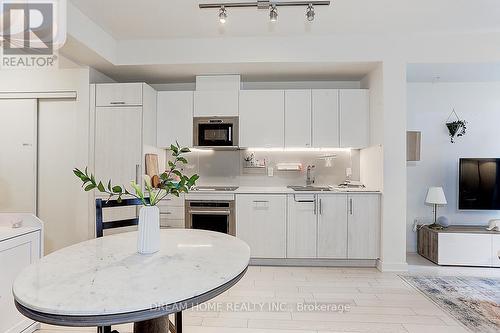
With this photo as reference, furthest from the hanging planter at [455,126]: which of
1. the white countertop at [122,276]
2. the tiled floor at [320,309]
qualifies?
the white countertop at [122,276]

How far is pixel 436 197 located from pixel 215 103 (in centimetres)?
317

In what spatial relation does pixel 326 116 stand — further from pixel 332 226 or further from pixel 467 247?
pixel 467 247

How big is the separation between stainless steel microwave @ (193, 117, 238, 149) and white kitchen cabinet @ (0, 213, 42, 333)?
81.8 inches

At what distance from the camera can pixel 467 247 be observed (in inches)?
145

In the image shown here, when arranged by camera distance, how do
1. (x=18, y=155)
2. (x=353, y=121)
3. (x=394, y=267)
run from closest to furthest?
(x=394, y=267) → (x=18, y=155) → (x=353, y=121)

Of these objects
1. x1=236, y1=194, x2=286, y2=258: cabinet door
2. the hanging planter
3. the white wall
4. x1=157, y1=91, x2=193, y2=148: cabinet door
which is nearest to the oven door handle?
x1=236, y1=194, x2=286, y2=258: cabinet door

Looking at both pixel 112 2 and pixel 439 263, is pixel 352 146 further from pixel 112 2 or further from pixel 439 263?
pixel 112 2

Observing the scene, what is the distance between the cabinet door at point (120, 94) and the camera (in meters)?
3.63

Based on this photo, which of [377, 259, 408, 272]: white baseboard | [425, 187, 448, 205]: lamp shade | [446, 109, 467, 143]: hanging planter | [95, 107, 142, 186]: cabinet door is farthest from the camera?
[446, 109, 467, 143]: hanging planter

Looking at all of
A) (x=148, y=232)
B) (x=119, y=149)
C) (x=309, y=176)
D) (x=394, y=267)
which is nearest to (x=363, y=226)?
(x=394, y=267)

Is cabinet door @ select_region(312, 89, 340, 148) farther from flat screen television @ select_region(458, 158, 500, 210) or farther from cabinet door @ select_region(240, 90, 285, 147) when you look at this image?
flat screen television @ select_region(458, 158, 500, 210)

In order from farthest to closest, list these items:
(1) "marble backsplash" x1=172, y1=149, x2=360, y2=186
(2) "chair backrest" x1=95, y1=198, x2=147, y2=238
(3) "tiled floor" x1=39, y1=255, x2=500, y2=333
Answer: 1. (1) "marble backsplash" x1=172, y1=149, x2=360, y2=186
2. (3) "tiled floor" x1=39, y1=255, x2=500, y2=333
3. (2) "chair backrest" x1=95, y1=198, x2=147, y2=238

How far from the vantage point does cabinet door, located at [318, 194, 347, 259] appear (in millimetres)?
3660

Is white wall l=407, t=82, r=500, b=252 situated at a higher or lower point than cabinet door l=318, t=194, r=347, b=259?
higher
